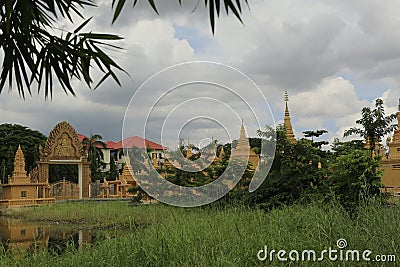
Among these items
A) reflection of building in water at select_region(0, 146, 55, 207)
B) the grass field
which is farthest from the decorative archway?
the grass field

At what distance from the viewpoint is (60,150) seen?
16.9m

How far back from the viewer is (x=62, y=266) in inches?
158

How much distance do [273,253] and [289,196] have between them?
397 cm

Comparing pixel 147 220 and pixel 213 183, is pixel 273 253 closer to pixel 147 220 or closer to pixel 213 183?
pixel 147 220

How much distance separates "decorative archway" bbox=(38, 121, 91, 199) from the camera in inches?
653

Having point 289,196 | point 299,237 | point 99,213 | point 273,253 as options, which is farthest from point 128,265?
point 99,213

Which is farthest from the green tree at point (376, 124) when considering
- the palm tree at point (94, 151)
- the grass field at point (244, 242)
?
the palm tree at point (94, 151)

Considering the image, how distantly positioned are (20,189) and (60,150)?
1965 mm

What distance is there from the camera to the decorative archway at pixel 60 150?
16594 millimetres

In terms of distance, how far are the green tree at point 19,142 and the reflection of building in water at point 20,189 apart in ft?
24.8

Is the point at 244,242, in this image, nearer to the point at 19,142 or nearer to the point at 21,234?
the point at 21,234

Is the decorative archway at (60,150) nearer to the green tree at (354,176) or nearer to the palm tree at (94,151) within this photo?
the palm tree at (94,151)

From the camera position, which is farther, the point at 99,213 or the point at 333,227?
the point at 99,213

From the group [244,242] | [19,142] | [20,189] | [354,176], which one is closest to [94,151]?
[19,142]
